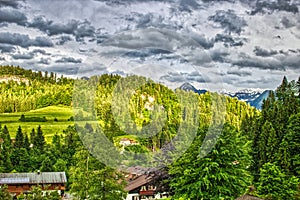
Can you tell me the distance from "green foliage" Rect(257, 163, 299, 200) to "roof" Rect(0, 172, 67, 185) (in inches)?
803

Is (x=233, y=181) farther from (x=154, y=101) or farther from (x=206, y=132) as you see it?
(x=154, y=101)

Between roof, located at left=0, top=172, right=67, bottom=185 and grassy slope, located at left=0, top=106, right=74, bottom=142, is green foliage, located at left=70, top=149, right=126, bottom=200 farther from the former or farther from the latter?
grassy slope, located at left=0, top=106, right=74, bottom=142

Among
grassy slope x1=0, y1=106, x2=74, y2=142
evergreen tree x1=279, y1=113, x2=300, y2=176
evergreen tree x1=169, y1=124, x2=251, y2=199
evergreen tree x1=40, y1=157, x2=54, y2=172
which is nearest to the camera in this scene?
evergreen tree x1=169, y1=124, x2=251, y2=199

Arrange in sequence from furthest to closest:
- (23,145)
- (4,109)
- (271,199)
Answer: (4,109) < (23,145) < (271,199)

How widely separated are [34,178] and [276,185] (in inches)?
926

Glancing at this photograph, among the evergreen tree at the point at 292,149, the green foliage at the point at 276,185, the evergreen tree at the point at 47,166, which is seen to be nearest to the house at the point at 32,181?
the evergreen tree at the point at 47,166

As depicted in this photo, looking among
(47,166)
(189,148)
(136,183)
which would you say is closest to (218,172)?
(189,148)

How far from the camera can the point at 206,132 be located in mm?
21500

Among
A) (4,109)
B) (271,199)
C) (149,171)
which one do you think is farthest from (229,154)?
(4,109)

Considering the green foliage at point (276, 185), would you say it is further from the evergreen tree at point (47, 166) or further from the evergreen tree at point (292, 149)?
the evergreen tree at point (47, 166)

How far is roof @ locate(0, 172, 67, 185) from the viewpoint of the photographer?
128ft

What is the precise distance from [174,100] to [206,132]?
7.35 ft

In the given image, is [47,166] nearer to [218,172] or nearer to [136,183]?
[136,183]

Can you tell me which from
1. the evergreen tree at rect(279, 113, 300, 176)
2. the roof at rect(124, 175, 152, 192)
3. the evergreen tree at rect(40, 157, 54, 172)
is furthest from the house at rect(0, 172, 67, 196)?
the evergreen tree at rect(279, 113, 300, 176)
